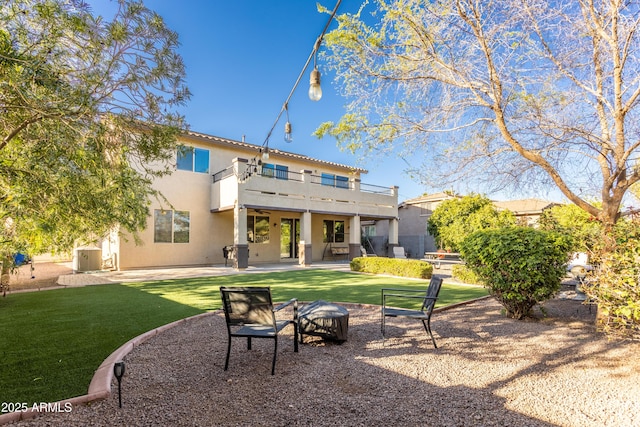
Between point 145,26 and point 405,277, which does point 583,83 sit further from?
point 405,277

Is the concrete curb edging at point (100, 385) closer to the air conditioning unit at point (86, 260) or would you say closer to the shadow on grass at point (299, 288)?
the shadow on grass at point (299, 288)

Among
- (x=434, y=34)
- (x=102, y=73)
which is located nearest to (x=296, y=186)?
(x=434, y=34)

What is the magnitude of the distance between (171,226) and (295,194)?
6.44 metres

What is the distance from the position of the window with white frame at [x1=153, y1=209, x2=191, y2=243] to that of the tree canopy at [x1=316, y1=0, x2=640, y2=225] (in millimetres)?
12517

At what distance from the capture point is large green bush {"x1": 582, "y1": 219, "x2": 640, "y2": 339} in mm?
3951

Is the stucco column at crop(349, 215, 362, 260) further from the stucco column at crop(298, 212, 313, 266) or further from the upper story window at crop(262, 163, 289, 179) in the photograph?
the upper story window at crop(262, 163, 289, 179)

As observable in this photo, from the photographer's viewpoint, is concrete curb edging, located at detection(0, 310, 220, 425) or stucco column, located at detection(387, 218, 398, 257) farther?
stucco column, located at detection(387, 218, 398, 257)

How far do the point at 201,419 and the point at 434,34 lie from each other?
21.3 ft

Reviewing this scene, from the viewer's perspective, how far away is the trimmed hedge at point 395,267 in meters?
13.0

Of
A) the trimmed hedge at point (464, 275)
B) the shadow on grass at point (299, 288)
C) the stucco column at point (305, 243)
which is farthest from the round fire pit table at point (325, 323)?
the stucco column at point (305, 243)

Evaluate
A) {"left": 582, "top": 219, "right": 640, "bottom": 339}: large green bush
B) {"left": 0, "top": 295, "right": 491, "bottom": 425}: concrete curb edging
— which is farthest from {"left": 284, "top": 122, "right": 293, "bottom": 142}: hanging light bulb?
{"left": 582, "top": 219, "right": 640, "bottom": 339}: large green bush

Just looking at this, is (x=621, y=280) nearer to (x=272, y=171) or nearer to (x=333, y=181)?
(x=272, y=171)

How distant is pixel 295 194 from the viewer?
18.1 meters

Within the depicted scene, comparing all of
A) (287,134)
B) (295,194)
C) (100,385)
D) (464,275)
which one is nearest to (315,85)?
(287,134)
